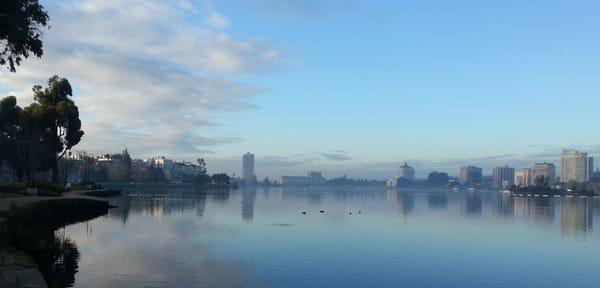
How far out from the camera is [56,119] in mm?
72688

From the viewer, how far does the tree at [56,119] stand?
7144 cm

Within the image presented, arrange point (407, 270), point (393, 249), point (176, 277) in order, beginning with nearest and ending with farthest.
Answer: point (176, 277) → point (407, 270) → point (393, 249)

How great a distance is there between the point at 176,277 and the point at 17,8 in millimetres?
12279

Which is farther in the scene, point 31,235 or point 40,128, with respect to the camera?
point 40,128

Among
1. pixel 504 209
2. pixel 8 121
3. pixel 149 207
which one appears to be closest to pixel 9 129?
pixel 8 121

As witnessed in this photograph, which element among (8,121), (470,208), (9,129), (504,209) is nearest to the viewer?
(8,121)

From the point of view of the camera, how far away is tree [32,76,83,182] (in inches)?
2813

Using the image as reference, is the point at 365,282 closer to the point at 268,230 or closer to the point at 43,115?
the point at 268,230

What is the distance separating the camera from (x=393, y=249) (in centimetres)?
3356

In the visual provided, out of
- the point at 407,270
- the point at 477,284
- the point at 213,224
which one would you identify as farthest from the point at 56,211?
the point at 477,284

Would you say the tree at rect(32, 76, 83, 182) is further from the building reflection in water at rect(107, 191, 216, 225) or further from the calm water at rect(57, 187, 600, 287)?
the calm water at rect(57, 187, 600, 287)

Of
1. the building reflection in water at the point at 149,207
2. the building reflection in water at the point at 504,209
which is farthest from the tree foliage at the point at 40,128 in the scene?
the building reflection in water at the point at 504,209

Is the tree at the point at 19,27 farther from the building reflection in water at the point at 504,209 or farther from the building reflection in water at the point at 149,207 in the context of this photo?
the building reflection in water at the point at 504,209

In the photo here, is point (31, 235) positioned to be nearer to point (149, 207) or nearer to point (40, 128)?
point (149, 207)
